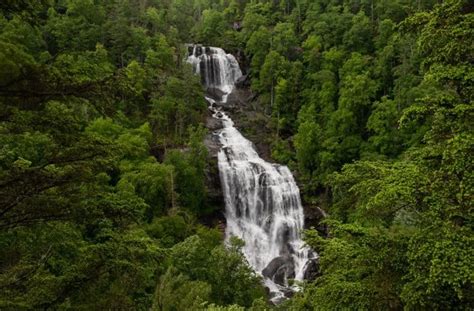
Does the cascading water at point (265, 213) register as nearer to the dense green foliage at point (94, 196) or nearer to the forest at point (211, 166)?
the forest at point (211, 166)

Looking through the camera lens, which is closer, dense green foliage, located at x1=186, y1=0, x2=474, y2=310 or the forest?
the forest

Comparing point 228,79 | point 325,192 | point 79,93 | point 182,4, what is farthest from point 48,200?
point 182,4

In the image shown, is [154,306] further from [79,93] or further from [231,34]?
[231,34]

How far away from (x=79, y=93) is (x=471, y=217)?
6924 mm

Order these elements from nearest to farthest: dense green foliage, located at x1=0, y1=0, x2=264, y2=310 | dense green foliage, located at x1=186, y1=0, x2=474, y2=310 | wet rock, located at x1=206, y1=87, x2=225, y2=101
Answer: dense green foliage, located at x1=0, y1=0, x2=264, y2=310, dense green foliage, located at x1=186, y1=0, x2=474, y2=310, wet rock, located at x1=206, y1=87, x2=225, y2=101

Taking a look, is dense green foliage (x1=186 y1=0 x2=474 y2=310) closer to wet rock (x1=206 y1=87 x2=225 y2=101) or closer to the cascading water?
the cascading water

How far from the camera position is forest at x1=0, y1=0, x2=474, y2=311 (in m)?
6.30

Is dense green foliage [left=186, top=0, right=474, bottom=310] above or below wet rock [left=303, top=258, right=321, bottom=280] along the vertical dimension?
above

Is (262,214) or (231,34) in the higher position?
(231,34)

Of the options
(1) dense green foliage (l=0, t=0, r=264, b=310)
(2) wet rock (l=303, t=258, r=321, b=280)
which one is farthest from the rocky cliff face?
(2) wet rock (l=303, t=258, r=321, b=280)

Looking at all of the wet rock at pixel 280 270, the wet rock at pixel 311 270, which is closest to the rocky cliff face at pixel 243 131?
the wet rock at pixel 311 270

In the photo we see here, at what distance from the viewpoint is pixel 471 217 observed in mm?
7004

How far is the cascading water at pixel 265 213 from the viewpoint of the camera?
106 ft

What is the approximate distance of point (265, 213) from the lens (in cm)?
3653
